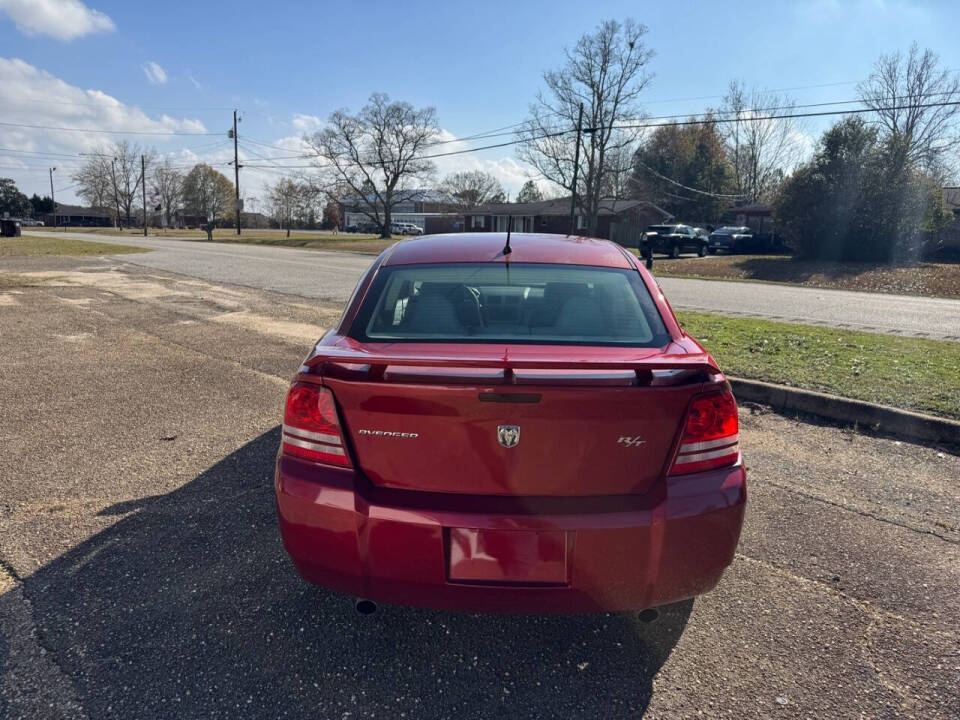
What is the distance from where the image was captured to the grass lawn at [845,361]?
5527 mm

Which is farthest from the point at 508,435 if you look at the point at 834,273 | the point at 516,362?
the point at 834,273

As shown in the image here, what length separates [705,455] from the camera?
7.36 feet

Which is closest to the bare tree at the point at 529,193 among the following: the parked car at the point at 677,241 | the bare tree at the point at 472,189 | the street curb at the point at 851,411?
the bare tree at the point at 472,189

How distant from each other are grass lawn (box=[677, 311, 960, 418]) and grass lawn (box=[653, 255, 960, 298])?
47.1 ft

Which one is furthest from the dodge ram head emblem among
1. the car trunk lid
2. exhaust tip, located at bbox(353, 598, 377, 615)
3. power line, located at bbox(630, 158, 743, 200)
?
power line, located at bbox(630, 158, 743, 200)

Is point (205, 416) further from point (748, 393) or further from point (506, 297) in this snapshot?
point (748, 393)

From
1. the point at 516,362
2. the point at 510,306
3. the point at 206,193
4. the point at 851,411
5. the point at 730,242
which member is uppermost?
the point at 206,193

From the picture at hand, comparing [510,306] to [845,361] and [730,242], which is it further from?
[730,242]

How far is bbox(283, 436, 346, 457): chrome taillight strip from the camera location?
2227mm

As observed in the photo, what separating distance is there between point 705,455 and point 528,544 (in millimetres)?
718

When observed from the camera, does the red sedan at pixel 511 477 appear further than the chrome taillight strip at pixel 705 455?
No

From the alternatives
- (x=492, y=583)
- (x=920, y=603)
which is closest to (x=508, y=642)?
(x=492, y=583)

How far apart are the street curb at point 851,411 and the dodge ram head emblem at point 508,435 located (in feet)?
14.2

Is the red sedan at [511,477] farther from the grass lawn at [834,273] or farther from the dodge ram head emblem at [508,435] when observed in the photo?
the grass lawn at [834,273]
